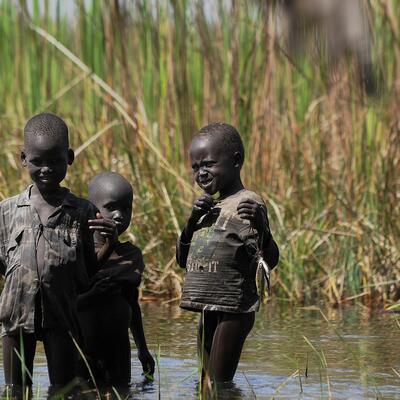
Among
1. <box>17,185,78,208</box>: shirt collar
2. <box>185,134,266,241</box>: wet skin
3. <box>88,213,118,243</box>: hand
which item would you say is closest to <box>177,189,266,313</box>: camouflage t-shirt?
<box>185,134,266,241</box>: wet skin

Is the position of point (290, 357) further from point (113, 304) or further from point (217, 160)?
point (217, 160)

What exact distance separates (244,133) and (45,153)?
162 inches

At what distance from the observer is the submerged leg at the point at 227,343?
484cm

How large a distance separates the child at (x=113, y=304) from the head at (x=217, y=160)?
0.38m

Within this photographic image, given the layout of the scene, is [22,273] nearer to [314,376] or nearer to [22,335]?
[22,335]

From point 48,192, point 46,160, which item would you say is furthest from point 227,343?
point 46,160

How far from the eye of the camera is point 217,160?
4965 millimetres

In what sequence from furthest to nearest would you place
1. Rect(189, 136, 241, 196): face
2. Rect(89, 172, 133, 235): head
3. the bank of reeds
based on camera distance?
the bank of reeds → Rect(89, 172, 133, 235): head → Rect(189, 136, 241, 196): face

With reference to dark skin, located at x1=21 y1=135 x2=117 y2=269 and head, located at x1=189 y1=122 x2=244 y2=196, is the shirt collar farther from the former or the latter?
head, located at x1=189 y1=122 x2=244 y2=196

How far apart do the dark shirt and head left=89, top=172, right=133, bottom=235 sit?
455 mm

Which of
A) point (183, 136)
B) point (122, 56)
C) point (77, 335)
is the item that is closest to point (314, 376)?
point (77, 335)

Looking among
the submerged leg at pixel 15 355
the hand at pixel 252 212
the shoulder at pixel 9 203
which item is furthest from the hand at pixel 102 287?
the hand at pixel 252 212

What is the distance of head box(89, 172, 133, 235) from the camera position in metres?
5.08

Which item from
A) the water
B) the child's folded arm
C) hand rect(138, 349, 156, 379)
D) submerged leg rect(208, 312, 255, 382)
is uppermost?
the child's folded arm
